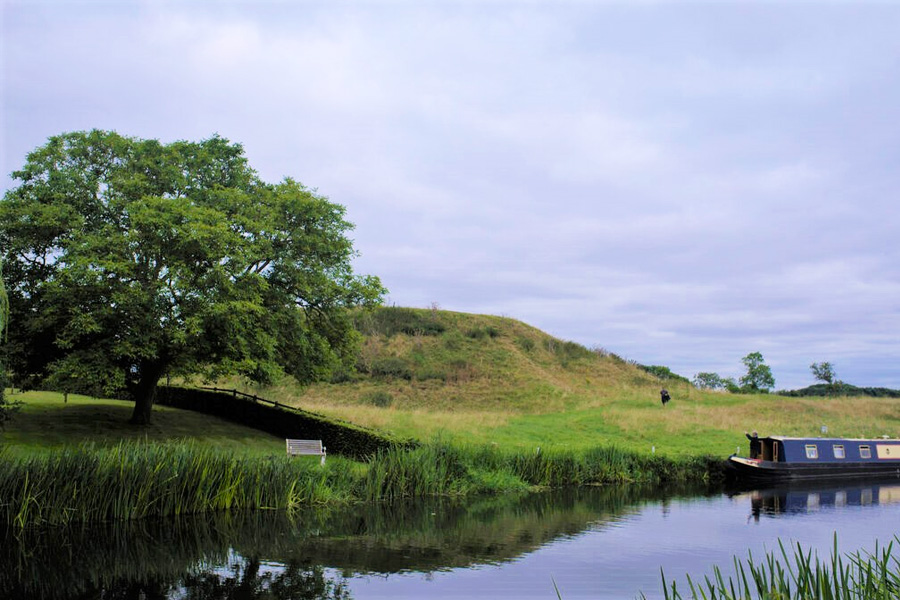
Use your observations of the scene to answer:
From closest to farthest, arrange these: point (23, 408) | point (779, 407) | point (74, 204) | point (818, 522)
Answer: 1. point (818, 522)
2. point (74, 204)
3. point (23, 408)
4. point (779, 407)

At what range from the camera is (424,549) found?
15727mm

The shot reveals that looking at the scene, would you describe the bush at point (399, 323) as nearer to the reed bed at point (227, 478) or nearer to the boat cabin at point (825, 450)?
the boat cabin at point (825, 450)

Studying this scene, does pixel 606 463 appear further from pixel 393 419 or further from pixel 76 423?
pixel 76 423

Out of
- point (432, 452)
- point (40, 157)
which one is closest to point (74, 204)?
point (40, 157)

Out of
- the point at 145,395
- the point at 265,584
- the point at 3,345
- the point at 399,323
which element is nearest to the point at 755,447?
the point at 265,584

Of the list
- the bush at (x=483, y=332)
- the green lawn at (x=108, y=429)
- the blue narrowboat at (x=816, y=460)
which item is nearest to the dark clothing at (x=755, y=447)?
the blue narrowboat at (x=816, y=460)

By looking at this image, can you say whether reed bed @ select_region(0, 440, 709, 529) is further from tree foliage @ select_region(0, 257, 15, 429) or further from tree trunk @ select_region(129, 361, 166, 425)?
tree trunk @ select_region(129, 361, 166, 425)

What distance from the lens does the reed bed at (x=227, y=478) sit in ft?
53.8

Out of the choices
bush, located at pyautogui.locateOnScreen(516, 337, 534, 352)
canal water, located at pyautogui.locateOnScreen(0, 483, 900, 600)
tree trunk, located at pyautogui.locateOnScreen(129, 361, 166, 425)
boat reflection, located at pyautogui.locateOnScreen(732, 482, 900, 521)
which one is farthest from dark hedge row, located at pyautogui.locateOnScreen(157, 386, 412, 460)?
bush, located at pyautogui.locateOnScreen(516, 337, 534, 352)

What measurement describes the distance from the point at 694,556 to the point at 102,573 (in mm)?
12317

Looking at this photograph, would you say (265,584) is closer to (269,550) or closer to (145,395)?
(269,550)

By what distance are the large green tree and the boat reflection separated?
17.8 m

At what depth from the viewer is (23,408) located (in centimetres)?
3105

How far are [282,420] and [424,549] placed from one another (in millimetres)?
17631
